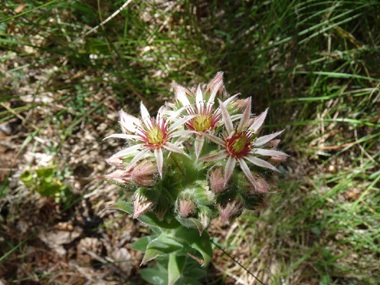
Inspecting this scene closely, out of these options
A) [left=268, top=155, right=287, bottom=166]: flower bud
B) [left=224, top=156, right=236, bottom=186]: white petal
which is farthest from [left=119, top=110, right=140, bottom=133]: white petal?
[left=268, top=155, right=287, bottom=166]: flower bud

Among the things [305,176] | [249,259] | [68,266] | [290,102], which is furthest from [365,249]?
[68,266]

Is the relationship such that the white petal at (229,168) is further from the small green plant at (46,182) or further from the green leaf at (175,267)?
the small green plant at (46,182)

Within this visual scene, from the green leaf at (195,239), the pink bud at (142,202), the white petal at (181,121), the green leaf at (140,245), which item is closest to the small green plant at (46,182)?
the green leaf at (140,245)

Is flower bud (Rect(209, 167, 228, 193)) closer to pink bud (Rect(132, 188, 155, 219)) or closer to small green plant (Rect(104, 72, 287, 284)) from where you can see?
small green plant (Rect(104, 72, 287, 284))

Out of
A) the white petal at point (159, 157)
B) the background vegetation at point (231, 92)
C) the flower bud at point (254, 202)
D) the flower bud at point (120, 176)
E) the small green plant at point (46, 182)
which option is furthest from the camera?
the small green plant at point (46, 182)

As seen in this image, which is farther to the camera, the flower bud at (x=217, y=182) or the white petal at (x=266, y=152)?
the white petal at (x=266, y=152)

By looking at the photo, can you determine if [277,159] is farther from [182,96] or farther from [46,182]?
[46,182]
